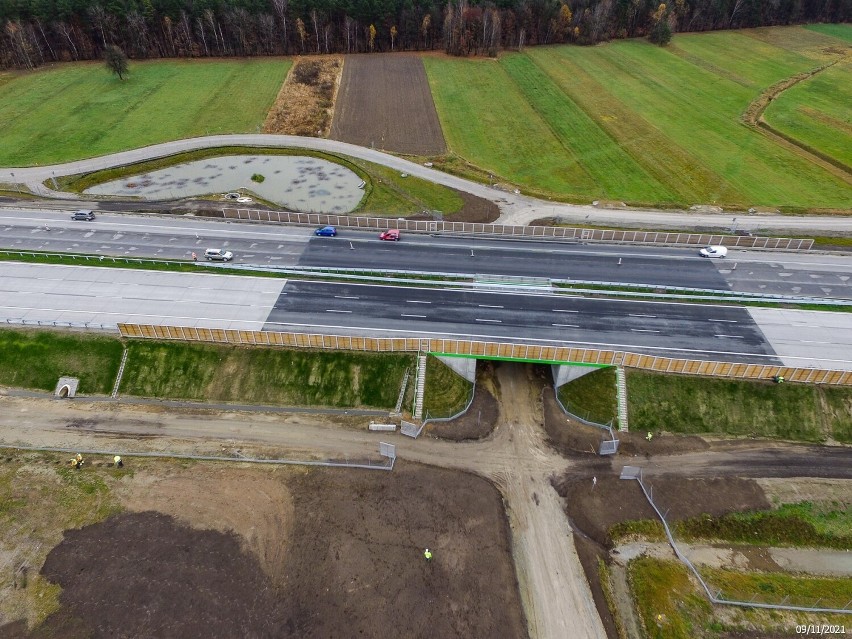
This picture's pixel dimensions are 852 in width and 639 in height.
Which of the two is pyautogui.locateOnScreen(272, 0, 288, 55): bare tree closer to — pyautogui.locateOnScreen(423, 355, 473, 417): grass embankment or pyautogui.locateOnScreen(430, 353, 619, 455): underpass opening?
pyautogui.locateOnScreen(423, 355, 473, 417): grass embankment

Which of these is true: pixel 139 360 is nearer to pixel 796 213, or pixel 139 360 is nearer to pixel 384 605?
pixel 384 605

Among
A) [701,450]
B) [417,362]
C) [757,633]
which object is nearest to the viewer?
[757,633]

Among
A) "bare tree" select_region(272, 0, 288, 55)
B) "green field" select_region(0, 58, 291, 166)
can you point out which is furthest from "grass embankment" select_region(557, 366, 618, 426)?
"bare tree" select_region(272, 0, 288, 55)

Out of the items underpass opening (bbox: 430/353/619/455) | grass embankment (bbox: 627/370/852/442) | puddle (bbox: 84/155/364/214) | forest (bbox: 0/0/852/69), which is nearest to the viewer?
grass embankment (bbox: 627/370/852/442)

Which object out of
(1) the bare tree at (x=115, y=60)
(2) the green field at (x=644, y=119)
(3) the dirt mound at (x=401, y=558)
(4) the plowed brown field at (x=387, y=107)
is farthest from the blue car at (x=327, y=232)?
(1) the bare tree at (x=115, y=60)

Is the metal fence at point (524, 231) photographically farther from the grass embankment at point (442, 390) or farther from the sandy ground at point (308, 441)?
the sandy ground at point (308, 441)

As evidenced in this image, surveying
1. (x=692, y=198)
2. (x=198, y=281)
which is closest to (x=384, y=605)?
(x=198, y=281)
